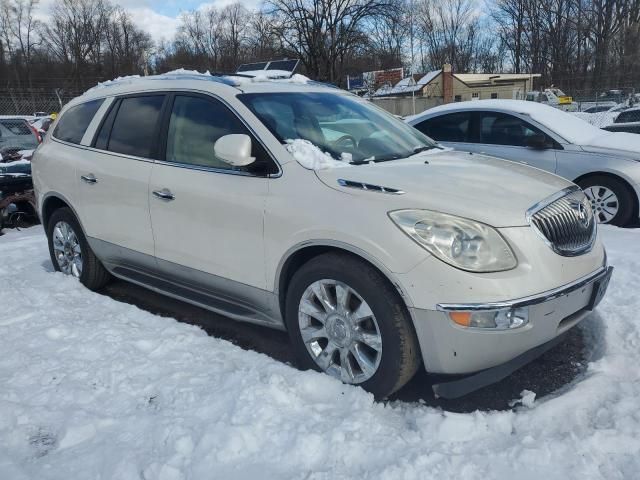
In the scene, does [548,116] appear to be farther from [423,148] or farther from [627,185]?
[423,148]

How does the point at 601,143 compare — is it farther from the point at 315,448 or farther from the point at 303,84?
the point at 315,448

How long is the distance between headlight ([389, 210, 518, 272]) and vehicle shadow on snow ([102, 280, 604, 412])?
32.4 inches

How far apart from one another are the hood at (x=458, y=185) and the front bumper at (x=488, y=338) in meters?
0.41

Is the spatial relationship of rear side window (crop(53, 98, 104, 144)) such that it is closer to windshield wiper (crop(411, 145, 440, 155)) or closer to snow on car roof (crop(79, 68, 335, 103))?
snow on car roof (crop(79, 68, 335, 103))

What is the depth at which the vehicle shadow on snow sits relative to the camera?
2965 millimetres

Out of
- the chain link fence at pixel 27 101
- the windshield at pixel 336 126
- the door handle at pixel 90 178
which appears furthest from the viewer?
the chain link fence at pixel 27 101

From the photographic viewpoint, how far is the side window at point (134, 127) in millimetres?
3967

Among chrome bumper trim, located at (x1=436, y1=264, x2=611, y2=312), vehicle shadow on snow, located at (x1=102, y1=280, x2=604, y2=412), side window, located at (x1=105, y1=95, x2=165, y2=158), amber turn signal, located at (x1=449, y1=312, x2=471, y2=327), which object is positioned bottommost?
vehicle shadow on snow, located at (x1=102, y1=280, x2=604, y2=412)

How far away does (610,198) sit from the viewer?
648cm

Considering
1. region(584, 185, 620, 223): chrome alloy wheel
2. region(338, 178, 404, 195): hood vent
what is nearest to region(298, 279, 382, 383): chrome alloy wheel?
region(338, 178, 404, 195): hood vent

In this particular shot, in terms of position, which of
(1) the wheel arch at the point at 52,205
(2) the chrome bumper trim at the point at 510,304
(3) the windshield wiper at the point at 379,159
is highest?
(3) the windshield wiper at the point at 379,159

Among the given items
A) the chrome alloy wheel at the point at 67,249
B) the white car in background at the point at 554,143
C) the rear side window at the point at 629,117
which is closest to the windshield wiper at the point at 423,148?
the chrome alloy wheel at the point at 67,249

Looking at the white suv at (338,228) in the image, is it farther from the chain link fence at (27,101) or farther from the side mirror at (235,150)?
the chain link fence at (27,101)

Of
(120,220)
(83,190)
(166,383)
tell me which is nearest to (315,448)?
(166,383)
